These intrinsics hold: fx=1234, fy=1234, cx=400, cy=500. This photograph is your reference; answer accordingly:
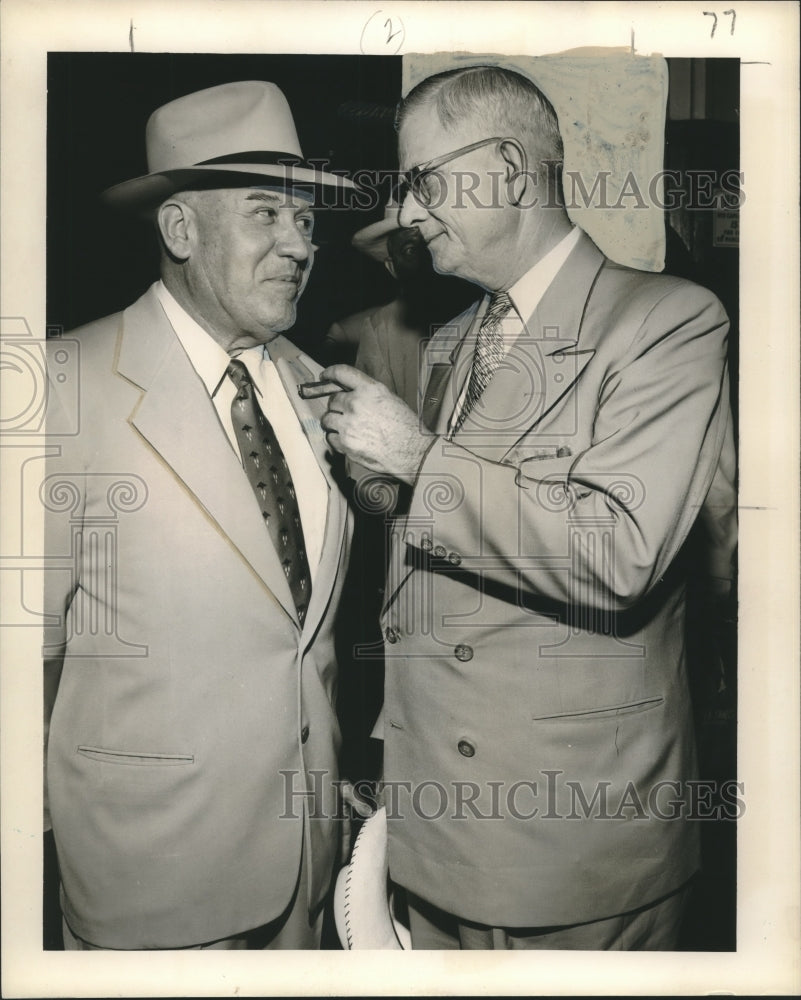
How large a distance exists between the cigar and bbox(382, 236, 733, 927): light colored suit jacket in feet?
0.80

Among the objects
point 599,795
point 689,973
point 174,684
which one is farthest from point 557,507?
point 689,973

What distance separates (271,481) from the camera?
125 inches

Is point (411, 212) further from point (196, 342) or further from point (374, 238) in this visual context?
point (196, 342)

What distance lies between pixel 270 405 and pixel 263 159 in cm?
62

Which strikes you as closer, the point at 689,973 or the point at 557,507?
the point at 557,507

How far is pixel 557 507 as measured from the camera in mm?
3080

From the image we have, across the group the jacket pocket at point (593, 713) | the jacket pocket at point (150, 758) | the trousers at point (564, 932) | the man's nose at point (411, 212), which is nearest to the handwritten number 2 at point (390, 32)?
the man's nose at point (411, 212)

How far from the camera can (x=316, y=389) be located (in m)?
3.20

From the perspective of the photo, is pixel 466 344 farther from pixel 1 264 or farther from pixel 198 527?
pixel 1 264

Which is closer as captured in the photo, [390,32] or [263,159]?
[263,159]

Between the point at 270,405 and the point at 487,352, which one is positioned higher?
the point at 487,352

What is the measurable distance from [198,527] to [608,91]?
1547 mm

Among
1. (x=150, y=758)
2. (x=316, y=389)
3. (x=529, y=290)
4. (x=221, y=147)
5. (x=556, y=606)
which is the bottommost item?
(x=150, y=758)

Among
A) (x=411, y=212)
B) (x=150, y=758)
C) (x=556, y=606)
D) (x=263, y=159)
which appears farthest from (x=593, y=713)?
(x=263, y=159)
